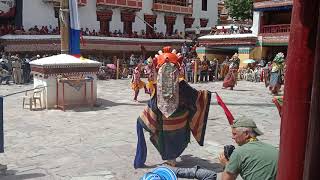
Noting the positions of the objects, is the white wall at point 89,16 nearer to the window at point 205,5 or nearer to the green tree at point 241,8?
the green tree at point 241,8

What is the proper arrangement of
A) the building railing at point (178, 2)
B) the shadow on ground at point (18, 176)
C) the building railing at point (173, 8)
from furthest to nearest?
the building railing at point (178, 2)
the building railing at point (173, 8)
the shadow on ground at point (18, 176)

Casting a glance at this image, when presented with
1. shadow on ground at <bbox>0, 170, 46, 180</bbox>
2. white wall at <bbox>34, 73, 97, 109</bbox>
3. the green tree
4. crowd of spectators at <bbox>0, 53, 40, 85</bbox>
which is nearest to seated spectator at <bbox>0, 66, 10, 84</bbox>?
crowd of spectators at <bbox>0, 53, 40, 85</bbox>

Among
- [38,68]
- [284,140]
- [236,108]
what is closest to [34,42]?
[38,68]

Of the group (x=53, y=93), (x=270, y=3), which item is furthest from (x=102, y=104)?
(x=270, y=3)

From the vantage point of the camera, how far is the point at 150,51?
102 feet

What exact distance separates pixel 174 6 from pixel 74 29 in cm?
2224

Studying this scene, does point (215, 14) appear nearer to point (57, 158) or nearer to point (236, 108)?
point (236, 108)

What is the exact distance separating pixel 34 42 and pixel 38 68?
39.5ft

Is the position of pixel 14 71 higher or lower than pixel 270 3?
lower

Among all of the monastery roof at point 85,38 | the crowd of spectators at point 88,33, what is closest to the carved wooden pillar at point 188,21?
the crowd of spectators at point 88,33

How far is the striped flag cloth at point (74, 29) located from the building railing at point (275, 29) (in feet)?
50.5

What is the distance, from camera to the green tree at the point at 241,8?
33.1m

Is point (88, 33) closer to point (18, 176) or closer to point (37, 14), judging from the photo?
point (37, 14)

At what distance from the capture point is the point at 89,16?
94.6 feet
